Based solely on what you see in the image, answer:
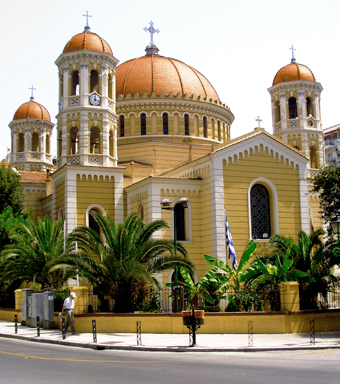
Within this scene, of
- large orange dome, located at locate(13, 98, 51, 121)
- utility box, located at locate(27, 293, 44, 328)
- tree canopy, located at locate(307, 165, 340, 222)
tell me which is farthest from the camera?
large orange dome, located at locate(13, 98, 51, 121)

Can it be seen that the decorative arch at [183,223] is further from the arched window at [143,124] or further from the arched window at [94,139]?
the arched window at [143,124]

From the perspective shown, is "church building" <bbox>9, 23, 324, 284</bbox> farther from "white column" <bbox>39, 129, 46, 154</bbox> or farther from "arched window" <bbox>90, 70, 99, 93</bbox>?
"white column" <bbox>39, 129, 46, 154</bbox>

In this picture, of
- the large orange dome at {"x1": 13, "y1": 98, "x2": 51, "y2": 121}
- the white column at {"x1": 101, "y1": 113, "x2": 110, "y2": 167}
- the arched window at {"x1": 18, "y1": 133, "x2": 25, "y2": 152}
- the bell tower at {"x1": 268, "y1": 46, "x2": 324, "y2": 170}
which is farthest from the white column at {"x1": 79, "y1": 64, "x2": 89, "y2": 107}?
the arched window at {"x1": 18, "y1": 133, "x2": 25, "y2": 152}

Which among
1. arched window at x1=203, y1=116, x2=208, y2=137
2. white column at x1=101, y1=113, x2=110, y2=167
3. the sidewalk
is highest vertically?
arched window at x1=203, y1=116, x2=208, y2=137

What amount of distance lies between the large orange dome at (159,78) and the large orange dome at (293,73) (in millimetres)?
5192

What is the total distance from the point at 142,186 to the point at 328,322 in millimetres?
14443

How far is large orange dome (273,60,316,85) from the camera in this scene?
4303 cm

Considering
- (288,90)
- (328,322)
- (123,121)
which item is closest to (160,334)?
(328,322)

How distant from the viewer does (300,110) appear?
141 ft

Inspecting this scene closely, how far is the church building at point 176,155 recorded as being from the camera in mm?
32188

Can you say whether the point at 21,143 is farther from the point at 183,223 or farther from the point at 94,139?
the point at 183,223

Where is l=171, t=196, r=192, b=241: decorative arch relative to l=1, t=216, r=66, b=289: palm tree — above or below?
above

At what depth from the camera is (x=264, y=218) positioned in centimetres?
3312

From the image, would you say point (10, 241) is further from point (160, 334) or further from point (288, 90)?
point (288, 90)
